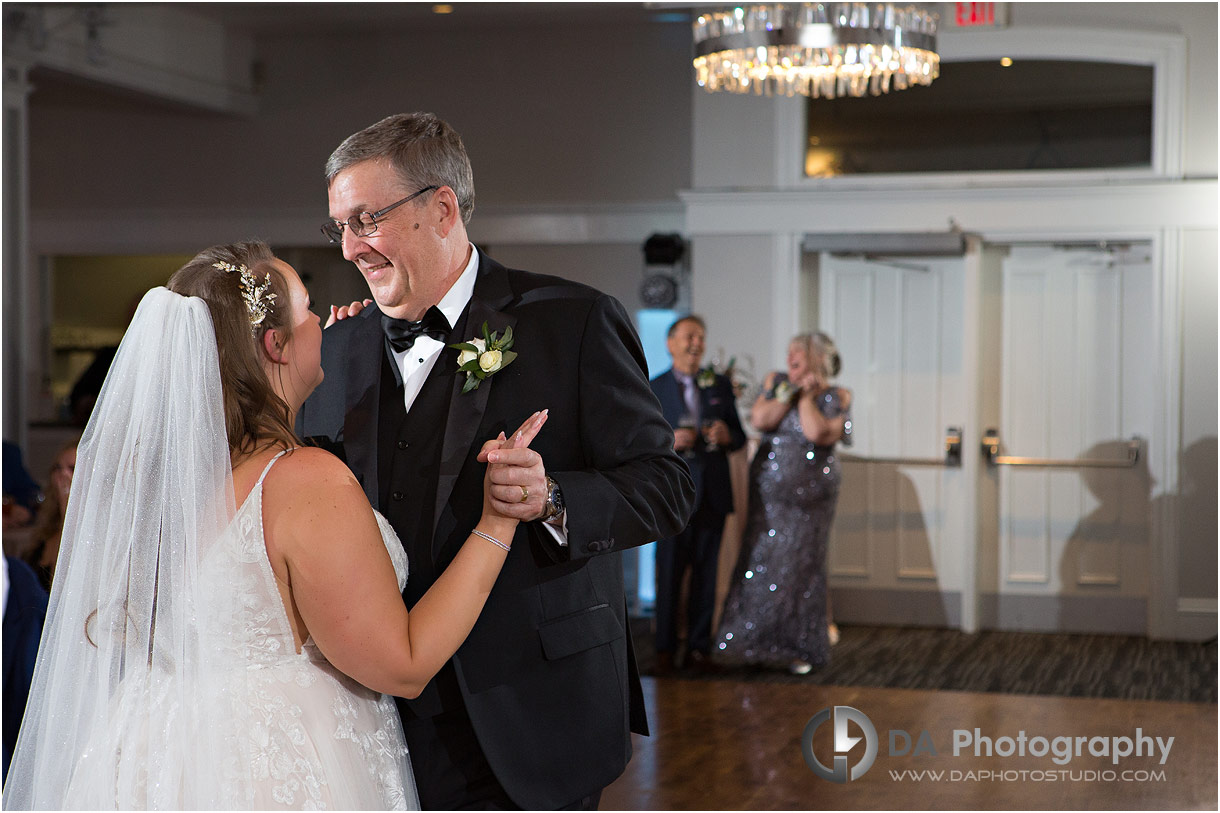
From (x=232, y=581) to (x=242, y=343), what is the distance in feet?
1.12

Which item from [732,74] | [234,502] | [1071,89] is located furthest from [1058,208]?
[234,502]

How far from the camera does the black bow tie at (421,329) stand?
80.5 inches

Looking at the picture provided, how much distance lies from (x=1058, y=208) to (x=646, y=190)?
105 inches

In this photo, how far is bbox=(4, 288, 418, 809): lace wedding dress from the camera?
1745 mm

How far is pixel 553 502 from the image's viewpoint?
70.3 inches

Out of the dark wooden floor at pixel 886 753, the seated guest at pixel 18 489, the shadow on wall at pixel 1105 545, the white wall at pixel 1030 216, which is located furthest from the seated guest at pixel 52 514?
the shadow on wall at pixel 1105 545

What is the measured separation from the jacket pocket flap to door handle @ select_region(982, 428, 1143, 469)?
5.82 metres

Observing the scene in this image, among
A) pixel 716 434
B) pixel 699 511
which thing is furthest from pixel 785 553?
pixel 716 434

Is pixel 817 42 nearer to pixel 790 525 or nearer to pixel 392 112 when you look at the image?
pixel 790 525

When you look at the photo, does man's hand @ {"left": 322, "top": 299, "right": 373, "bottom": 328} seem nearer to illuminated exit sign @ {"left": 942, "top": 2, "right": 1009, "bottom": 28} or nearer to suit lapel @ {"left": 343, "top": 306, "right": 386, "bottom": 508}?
suit lapel @ {"left": 343, "top": 306, "right": 386, "bottom": 508}

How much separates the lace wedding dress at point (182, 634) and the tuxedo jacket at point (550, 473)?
0.18 m

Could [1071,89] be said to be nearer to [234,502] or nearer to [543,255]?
[543,255]

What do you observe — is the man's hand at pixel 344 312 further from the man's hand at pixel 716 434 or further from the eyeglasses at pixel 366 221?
the man's hand at pixel 716 434

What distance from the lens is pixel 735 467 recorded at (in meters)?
7.04
